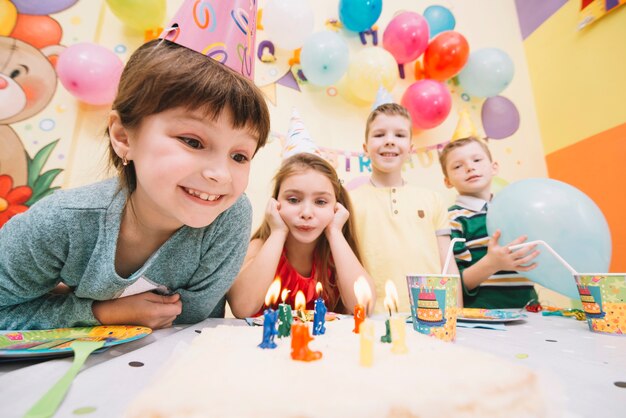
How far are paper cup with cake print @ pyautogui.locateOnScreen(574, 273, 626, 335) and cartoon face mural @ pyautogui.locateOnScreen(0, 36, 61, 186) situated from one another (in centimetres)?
214

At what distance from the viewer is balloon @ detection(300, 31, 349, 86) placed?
1882 millimetres

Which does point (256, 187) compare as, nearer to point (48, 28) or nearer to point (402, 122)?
point (402, 122)

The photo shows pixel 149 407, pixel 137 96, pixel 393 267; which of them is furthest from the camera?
pixel 393 267

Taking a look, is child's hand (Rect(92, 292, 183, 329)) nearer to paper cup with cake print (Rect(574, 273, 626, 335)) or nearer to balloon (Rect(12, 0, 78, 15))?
paper cup with cake print (Rect(574, 273, 626, 335))

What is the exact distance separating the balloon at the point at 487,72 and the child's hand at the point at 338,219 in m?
1.50

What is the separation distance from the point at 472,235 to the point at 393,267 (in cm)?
42

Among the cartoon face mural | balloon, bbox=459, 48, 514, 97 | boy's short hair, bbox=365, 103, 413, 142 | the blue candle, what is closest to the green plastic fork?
the blue candle

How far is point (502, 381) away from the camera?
1.02 ft

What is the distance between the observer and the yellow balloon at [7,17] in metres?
1.63

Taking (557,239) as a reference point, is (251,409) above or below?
below

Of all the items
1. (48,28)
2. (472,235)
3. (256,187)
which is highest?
(48,28)

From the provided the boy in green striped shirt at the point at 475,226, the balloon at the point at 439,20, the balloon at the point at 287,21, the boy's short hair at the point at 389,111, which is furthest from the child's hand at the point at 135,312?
the balloon at the point at 439,20

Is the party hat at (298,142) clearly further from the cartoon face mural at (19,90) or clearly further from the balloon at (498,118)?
the balloon at (498,118)

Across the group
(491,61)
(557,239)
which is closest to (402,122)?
(557,239)
